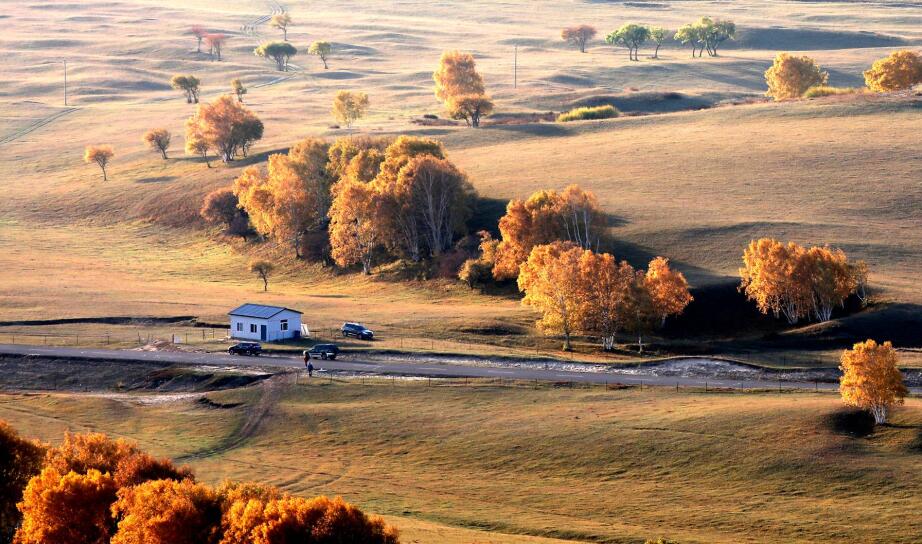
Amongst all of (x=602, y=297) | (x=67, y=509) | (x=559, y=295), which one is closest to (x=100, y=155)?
(x=559, y=295)

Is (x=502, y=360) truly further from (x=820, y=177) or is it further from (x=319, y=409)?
(x=820, y=177)

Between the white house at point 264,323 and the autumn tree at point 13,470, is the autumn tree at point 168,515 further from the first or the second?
the white house at point 264,323

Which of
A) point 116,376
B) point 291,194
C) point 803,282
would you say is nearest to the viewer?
point 116,376

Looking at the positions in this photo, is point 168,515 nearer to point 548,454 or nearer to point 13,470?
point 13,470

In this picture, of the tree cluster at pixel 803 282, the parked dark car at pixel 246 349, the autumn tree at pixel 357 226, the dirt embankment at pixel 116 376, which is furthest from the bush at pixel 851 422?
the autumn tree at pixel 357 226

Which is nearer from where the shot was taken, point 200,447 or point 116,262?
point 200,447

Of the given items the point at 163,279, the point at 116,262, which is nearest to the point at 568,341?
the point at 163,279
